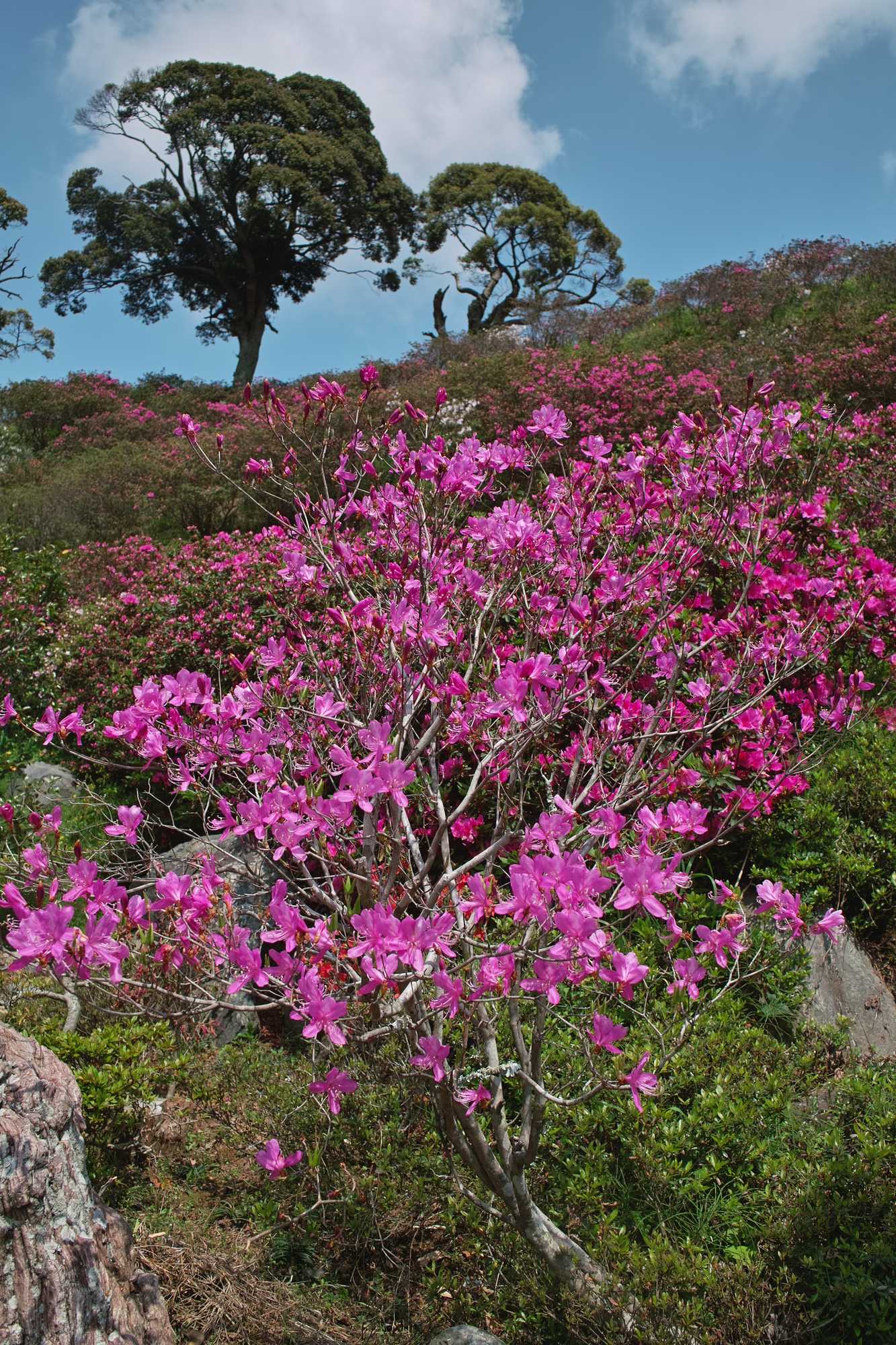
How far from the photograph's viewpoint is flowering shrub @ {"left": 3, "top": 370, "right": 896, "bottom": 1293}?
1.72 meters

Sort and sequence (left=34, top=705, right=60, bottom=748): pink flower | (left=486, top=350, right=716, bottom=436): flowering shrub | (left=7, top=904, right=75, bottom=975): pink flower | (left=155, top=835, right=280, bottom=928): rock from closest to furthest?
1. (left=7, top=904, right=75, bottom=975): pink flower
2. (left=34, top=705, right=60, bottom=748): pink flower
3. (left=155, top=835, right=280, bottom=928): rock
4. (left=486, top=350, right=716, bottom=436): flowering shrub

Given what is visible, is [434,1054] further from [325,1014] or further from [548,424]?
[548,424]

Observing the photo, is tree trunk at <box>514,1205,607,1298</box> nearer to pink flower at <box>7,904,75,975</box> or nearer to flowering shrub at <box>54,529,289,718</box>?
pink flower at <box>7,904,75,975</box>

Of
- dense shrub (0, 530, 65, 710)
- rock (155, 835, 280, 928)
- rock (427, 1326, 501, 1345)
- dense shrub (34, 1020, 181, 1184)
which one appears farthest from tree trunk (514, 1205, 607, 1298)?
dense shrub (0, 530, 65, 710)

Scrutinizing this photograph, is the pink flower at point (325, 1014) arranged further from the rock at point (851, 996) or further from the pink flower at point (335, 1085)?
the rock at point (851, 996)

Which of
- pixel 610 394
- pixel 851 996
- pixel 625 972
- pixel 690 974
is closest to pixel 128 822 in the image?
pixel 625 972

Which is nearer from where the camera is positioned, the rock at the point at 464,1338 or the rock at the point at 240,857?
the rock at the point at 464,1338

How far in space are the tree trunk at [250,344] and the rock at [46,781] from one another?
22.0 m

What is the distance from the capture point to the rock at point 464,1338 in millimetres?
2074

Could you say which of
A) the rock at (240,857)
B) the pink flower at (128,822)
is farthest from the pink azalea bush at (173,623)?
the pink flower at (128,822)

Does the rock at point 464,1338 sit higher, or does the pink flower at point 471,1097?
the pink flower at point 471,1097

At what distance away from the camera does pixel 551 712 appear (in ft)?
7.24

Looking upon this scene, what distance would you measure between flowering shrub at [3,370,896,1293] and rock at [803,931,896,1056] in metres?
0.16

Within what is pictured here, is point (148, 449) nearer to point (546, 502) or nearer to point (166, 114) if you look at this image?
point (546, 502)
